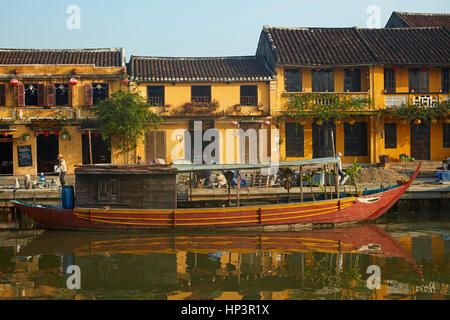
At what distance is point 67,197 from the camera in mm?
14852

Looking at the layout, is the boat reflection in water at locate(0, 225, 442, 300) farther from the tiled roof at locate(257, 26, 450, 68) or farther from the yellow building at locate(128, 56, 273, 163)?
the tiled roof at locate(257, 26, 450, 68)

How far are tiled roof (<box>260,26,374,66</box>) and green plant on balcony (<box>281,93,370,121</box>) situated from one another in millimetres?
1633

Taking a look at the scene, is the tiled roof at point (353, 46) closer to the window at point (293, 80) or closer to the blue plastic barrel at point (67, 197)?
the window at point (293, 80)

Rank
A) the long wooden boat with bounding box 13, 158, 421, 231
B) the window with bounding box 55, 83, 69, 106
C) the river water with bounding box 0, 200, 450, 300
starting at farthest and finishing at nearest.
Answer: the window with bounding box 55, 83, 69, 106 < the long wooden boat with bounding box 13, 158, 421, 231 < the river water with bounding box 0, 200, 450, 300

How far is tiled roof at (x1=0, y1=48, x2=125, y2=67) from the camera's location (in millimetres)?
22609

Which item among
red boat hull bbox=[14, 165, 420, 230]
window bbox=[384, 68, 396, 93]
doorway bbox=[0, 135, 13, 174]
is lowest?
red boat hull bbox=[14, 165, 420, 230]

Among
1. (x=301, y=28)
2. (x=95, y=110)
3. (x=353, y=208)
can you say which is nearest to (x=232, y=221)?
(x=353, y=208)

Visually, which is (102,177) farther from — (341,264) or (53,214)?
(341,264)

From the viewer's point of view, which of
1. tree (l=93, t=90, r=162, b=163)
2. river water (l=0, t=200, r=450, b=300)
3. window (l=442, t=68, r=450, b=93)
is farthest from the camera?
window (l=442, t=68, r=450, b=93)

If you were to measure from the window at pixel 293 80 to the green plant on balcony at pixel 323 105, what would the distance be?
66 centimetres

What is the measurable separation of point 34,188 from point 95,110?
5109 millimetres

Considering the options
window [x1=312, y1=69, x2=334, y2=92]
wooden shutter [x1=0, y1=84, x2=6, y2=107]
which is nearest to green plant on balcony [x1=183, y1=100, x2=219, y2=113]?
window [x1=312, y1=69, x2=334, y2=92]

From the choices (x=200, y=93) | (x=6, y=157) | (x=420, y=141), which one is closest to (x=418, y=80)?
(x=420, y=141)

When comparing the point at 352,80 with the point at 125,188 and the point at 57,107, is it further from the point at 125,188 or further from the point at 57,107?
the point at 57,107
